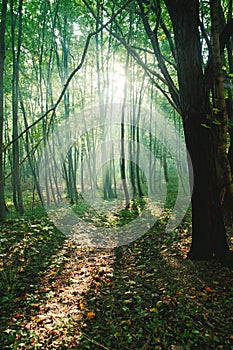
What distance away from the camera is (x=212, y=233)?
4.26 m

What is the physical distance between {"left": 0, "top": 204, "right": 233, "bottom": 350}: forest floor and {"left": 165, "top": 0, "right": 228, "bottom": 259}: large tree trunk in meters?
0.44

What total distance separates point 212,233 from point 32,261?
3282 mm

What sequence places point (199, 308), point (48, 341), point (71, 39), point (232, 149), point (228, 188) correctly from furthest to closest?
point (71, 39) → point (232, 149) → point (228, 188) → point (199, 308) → point (48, 341)

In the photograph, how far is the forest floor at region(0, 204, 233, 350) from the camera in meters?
2.85

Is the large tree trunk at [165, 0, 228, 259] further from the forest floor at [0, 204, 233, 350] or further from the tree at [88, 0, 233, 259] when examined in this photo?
the forest floor at [0, 204, 233, 350]

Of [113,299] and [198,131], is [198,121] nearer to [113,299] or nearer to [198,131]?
[198,131]

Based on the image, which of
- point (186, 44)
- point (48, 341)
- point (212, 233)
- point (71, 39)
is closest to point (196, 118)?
point (186, 44)

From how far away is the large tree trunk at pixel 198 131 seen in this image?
13.2 feet

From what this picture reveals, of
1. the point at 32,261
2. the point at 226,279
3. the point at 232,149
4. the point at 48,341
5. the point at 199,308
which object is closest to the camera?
the point at 48,341

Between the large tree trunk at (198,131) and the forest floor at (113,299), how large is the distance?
0.44m

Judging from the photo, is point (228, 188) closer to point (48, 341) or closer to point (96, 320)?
point (96, 320)

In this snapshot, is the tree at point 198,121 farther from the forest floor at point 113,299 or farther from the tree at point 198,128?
the forest floor at point 113,299

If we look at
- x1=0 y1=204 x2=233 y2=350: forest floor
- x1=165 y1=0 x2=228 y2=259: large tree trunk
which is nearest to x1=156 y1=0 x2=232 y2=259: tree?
x1=165 y1=0 x2=228 y2=259: large tree trunk

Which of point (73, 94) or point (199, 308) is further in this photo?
point (73, 94)
